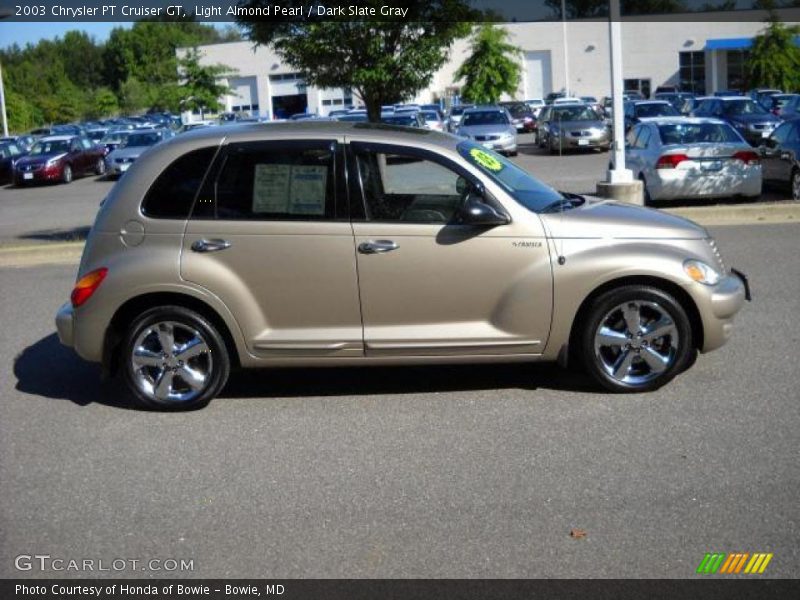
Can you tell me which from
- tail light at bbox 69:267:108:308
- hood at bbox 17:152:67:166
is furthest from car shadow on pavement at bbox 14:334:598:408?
hood at bbox 17:152:67:166

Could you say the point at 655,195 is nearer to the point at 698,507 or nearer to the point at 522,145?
the point at 698,507

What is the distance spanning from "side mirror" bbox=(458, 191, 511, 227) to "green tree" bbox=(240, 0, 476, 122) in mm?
6220

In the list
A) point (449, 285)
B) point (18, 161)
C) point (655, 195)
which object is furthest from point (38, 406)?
point (18, 161)

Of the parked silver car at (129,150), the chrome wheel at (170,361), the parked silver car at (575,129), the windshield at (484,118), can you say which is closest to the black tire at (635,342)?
the chrome wheel at (170,361)

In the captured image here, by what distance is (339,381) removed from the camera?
7504mm

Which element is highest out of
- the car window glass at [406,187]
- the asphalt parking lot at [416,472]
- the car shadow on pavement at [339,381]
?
the car window glass at [406,187]

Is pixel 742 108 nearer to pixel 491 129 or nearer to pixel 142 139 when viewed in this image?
pixel 491 129

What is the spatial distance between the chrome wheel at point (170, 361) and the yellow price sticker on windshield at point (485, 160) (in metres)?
2.22

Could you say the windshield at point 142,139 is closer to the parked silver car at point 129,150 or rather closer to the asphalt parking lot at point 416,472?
the parked silver car at point 129,150

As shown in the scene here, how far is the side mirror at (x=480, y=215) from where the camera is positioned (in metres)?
6.54

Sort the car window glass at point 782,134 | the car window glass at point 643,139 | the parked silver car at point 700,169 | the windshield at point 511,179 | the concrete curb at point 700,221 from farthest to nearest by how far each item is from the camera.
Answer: the car window glass at point 643,139 < the car window glass at point 782,134 < the parked silver car at point 700,169 < the concrete curb at point 700,221 < the windshield at point 511,179

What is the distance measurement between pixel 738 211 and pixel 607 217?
798 centimetres

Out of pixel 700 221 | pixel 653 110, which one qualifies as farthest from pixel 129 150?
pixel 700 221

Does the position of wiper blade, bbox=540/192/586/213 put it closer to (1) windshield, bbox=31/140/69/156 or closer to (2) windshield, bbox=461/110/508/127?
(2) windshield, bbox=461/110/508/127
